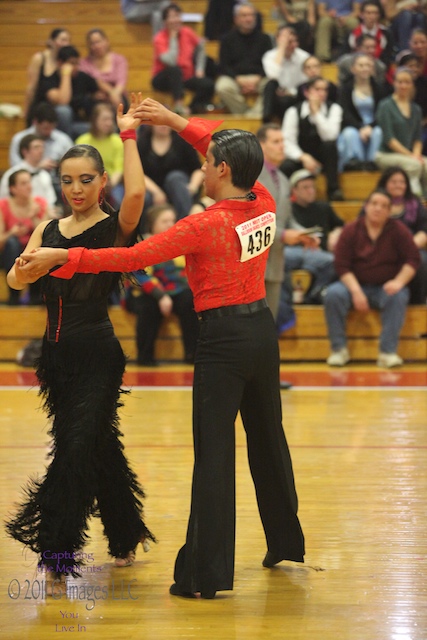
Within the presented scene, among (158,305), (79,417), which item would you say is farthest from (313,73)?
(79,417)

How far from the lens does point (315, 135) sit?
969 cm

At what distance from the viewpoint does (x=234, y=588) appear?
3588mm

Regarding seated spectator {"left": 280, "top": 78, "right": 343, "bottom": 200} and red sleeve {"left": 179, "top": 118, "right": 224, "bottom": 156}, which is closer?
red sleeve {"left": 179, "top": 118, "right": 224, "bottom": 156}

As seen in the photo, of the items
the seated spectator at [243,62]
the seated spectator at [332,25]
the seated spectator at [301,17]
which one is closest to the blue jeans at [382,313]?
the seated spectator at [243,62]

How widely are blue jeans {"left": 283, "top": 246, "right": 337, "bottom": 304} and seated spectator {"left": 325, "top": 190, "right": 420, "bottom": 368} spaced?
12.6 inches

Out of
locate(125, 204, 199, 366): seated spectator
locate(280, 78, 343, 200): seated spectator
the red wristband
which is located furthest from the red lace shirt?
locate(280, 78, 343, 200): seated spectator

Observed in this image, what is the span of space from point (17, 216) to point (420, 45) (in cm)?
478

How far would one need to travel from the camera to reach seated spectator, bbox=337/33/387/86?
10359 mm

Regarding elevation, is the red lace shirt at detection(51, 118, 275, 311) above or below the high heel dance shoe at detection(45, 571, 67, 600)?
above

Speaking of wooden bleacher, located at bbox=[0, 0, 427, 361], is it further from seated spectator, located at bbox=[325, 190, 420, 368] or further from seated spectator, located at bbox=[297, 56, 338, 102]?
seated spectator, located at bbox=[297, 56, 338, 102]

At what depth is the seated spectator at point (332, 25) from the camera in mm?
11453

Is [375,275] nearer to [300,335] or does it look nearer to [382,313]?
[382,313]

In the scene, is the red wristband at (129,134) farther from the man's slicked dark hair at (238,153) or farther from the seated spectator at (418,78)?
the seated spectator at (418,78)

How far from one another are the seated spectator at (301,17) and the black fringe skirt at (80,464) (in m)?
8.03
